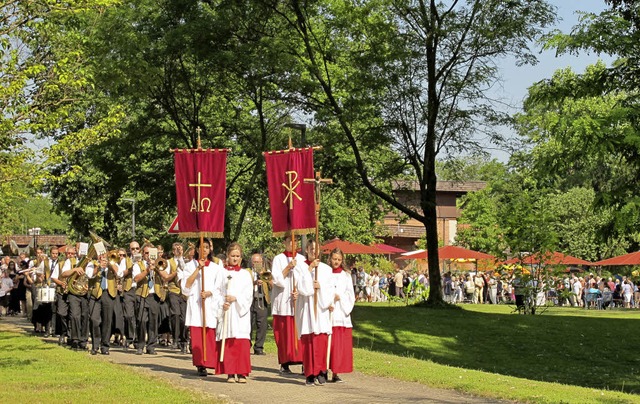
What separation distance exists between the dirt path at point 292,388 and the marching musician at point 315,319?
12.3 inches

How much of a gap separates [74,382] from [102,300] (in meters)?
6.05

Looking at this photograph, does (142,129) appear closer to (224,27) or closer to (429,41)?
(224,27)

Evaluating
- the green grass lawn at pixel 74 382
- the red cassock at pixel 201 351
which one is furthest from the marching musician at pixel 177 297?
the red cassock at pixel 201 351

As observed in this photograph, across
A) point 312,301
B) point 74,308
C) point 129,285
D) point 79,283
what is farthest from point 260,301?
point 312,301

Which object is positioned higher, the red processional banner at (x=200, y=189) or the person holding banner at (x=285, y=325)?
the red processional banner at (x=200, y=189)

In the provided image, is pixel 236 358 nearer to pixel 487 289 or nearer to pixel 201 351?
pixel 201 351

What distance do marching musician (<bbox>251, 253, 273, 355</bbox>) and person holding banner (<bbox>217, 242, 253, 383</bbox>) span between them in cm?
395

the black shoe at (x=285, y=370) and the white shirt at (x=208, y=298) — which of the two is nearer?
the white shirt at (x=208, y=298)

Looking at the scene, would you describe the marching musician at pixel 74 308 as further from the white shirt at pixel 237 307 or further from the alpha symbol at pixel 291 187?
the alpha symbol at pixel 291 187

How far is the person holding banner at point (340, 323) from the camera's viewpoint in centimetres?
1562

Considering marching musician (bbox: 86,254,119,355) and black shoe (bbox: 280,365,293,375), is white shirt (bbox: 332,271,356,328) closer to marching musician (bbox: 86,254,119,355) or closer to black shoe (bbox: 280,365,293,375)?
black shoe (bbox: 280,365,293,375)

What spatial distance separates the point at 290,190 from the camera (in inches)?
654

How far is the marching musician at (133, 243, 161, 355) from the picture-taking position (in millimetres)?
20891

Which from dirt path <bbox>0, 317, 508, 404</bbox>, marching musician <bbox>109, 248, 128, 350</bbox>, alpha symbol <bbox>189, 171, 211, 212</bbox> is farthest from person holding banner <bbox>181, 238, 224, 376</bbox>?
marching musician <bbox>109, 248, 128, 350</bbox>
